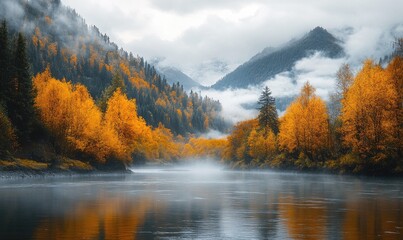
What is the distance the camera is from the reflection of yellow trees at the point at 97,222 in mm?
18297

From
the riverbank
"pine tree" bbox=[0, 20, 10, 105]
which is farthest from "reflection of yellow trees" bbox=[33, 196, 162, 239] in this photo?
"pine tree" bbox=[0, 20, 10, 105]

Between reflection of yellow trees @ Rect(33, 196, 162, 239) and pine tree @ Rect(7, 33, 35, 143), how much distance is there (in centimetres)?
4532

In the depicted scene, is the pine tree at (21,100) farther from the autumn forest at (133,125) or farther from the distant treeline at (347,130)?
the distant treeline at (347,130)

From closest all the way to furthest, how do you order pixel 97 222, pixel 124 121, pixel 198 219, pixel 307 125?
1. pixel 97 222
2. pixel 198 219
3. pixel 307 125
4. pixel 124 121

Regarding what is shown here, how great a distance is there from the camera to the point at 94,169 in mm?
85938

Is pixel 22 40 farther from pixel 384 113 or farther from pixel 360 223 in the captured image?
pixel 360 223

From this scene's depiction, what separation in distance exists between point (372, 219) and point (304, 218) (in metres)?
3.14

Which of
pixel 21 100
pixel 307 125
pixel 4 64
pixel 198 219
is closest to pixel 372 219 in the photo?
pixel 198 219

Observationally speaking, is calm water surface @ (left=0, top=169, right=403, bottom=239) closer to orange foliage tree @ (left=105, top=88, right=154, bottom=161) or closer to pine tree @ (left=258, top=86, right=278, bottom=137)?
orange foliage tree @ (left=105, top=88, right=154, bottom=161)

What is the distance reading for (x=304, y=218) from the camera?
939 inches

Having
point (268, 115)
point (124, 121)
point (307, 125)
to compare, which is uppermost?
point (268, 115)

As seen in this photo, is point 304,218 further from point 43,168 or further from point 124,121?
point 124,121

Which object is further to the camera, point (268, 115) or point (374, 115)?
point (268, 115)

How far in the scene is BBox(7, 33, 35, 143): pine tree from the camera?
71625mm
